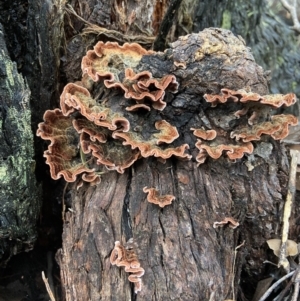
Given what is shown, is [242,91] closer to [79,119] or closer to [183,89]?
[183,89]

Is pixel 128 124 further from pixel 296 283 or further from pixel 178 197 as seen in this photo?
pixel 296 283

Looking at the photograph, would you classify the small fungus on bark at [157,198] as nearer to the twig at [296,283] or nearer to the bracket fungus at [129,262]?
the bracket fungus at [129,262]

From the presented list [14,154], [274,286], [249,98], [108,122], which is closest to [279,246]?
[274,286]

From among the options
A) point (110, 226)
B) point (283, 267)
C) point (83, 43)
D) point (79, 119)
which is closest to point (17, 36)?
point (83, 43)

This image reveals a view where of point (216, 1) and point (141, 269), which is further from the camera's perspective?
point (216, 1)

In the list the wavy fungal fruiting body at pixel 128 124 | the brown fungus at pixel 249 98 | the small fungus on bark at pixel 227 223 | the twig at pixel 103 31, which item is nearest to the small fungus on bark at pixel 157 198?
the wavy fungal fruiting body at pixel 128 124

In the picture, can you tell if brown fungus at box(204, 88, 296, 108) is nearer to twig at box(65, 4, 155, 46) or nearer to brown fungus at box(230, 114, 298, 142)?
brown fungus at box(230, 114, 298, 142)
